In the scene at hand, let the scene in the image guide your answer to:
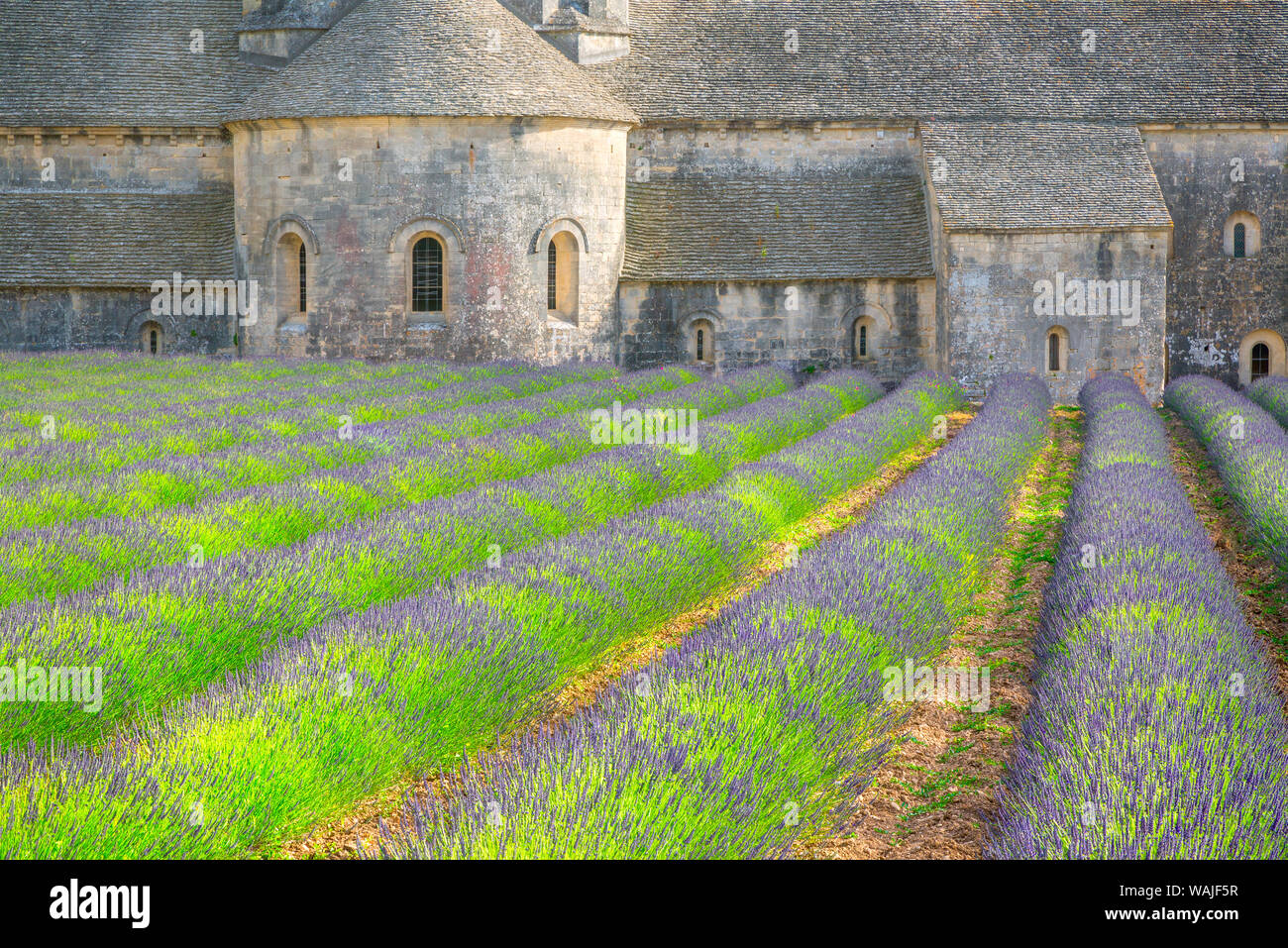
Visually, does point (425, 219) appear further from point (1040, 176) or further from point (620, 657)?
point (620, 657)

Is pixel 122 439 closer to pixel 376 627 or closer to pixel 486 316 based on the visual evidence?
pixel 376 627

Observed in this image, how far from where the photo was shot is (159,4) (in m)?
28.8

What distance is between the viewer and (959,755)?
5332 millimetres

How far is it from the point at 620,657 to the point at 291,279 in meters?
20.3

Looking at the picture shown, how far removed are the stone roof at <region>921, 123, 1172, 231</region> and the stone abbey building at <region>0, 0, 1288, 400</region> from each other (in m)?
0.08

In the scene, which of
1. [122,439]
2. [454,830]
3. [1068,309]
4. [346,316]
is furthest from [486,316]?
[454,830]

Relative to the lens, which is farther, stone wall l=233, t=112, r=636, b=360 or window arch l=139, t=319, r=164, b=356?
window arch l=139, t=319, r=164, b=356

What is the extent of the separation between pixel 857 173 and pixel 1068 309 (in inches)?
215

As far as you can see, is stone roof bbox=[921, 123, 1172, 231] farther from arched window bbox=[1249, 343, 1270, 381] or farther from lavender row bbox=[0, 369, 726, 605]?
lavender row bbox=[0, 369, 726, 605]

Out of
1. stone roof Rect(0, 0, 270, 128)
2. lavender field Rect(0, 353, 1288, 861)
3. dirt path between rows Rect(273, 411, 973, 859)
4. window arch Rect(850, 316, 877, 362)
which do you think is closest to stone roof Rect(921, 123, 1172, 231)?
window arch Rect(850, 316, 877, 362)

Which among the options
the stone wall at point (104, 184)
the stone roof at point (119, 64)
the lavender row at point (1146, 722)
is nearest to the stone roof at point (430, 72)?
the stone wall at point (104, 184)

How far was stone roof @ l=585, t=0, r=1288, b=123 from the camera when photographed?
26.4 metres

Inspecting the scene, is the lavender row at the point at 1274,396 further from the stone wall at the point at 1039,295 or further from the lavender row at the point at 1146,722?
the lavender row at the point at 1146,722

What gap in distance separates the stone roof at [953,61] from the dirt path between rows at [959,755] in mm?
19907
